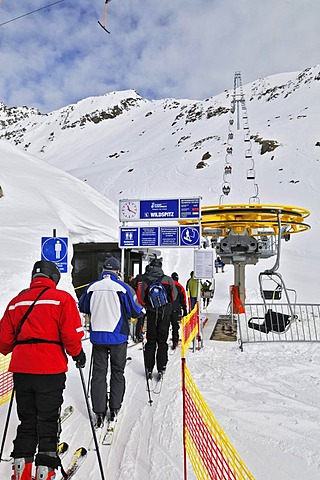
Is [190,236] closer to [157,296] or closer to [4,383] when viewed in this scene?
[157,296]

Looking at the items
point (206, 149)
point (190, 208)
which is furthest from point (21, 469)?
point (206, 149)

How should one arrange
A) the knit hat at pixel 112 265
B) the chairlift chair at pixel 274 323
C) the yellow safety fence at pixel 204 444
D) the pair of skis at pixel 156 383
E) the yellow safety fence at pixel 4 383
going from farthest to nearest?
1. the chairlift chair at pixel 274 323
2. the pair of skis at pixel 156 383
3. the yellow safety fence at pixel 4 383
4. the knit hat at pixel 112 265
5. the yellow safety fence at pixel 204 444

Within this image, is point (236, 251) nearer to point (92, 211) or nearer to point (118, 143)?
point (92, 211)

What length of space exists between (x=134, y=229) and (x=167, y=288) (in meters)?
4.18

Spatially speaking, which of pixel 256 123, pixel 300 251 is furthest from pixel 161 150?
pixel 300 251

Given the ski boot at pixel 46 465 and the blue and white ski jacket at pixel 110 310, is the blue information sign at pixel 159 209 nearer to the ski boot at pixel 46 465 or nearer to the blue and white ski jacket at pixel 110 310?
the blue and white ski jacket at pixel 110 310

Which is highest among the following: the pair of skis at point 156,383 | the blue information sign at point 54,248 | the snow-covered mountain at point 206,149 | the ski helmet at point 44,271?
the snow-covered mountain at point 206,149

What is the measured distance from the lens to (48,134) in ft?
421

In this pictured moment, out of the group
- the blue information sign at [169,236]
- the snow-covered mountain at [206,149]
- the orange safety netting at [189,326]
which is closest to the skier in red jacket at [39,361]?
the orange safety netting at [189,326]

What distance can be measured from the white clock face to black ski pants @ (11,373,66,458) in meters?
6.92

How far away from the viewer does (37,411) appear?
9.51 ft

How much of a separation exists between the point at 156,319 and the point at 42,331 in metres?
3.01

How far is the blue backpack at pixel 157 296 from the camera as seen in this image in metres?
5.45

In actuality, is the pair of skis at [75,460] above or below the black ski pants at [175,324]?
below
